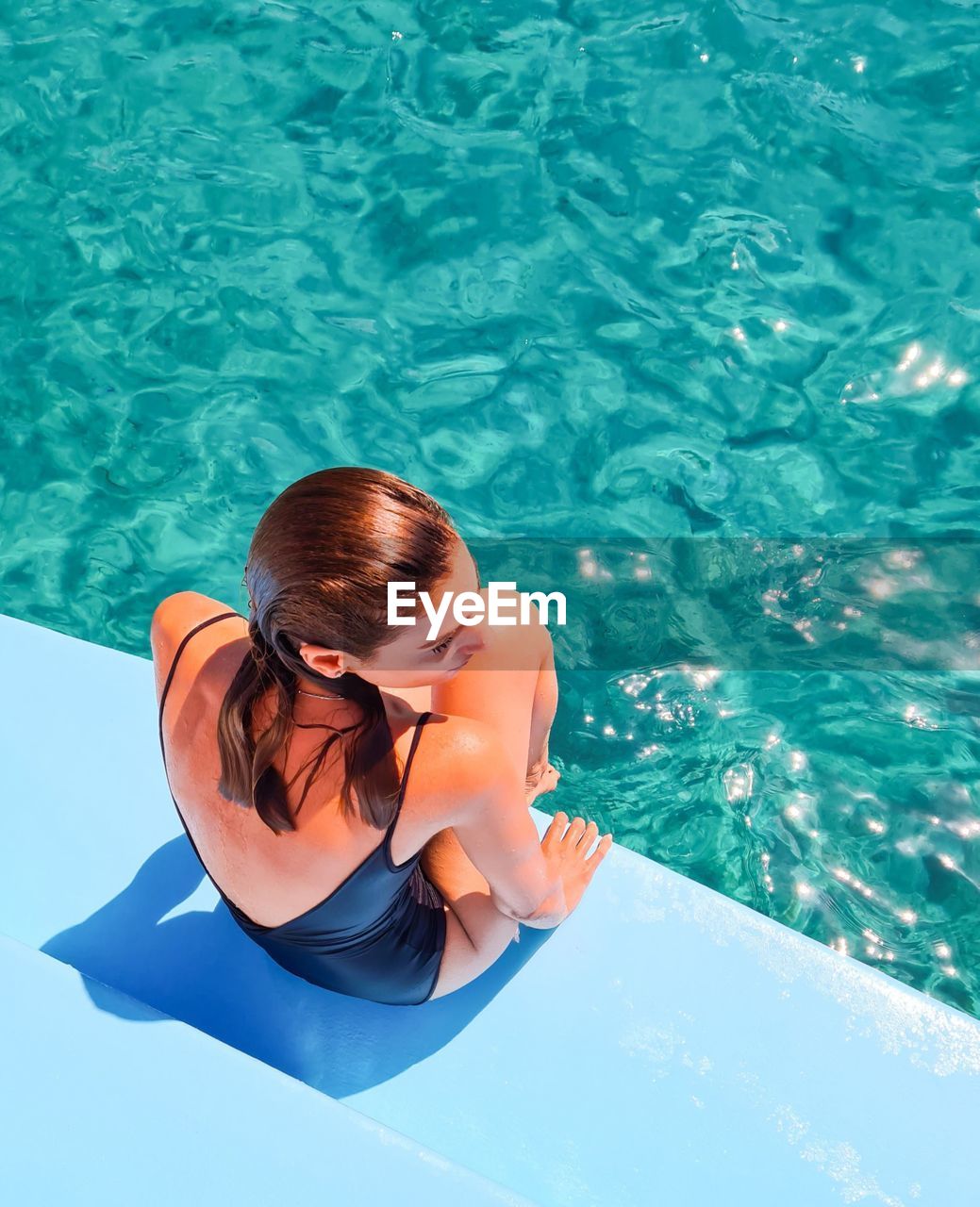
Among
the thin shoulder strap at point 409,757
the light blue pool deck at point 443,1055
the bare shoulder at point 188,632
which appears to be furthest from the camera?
the light blue pool deck at point 443,1055

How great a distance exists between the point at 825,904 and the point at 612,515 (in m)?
1.43

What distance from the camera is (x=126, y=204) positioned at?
4.34 m

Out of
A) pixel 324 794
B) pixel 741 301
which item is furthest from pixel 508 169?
pixel 324 794

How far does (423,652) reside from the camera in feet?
5.18

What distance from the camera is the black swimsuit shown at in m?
1.82

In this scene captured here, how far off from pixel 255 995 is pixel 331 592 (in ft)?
4.40

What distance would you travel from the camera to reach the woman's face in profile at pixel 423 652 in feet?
4.93

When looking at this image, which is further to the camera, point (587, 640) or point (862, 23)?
point (862, 23)

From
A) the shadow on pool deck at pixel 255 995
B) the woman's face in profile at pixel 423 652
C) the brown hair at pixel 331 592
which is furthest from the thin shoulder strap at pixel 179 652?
the shadow on pool deck at pixel 255 995

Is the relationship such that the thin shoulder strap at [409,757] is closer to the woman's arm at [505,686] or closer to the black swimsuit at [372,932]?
the black swimsuit at [372,932]

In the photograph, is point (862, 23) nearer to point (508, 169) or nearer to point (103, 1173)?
point (508, 169)

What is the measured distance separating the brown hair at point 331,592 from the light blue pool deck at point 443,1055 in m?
0.75

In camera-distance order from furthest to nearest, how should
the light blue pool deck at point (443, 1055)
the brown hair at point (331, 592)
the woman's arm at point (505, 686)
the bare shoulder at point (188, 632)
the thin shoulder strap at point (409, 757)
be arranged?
the woman's arm at point (505, 686)
the light blue pool deck at point (443, 1055)
the bare shoulder at point (188, 632)
the thin shoulder strap at point (409, 757)
the brown hair at point (331, 592)

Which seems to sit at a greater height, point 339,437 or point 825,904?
point 339,437
